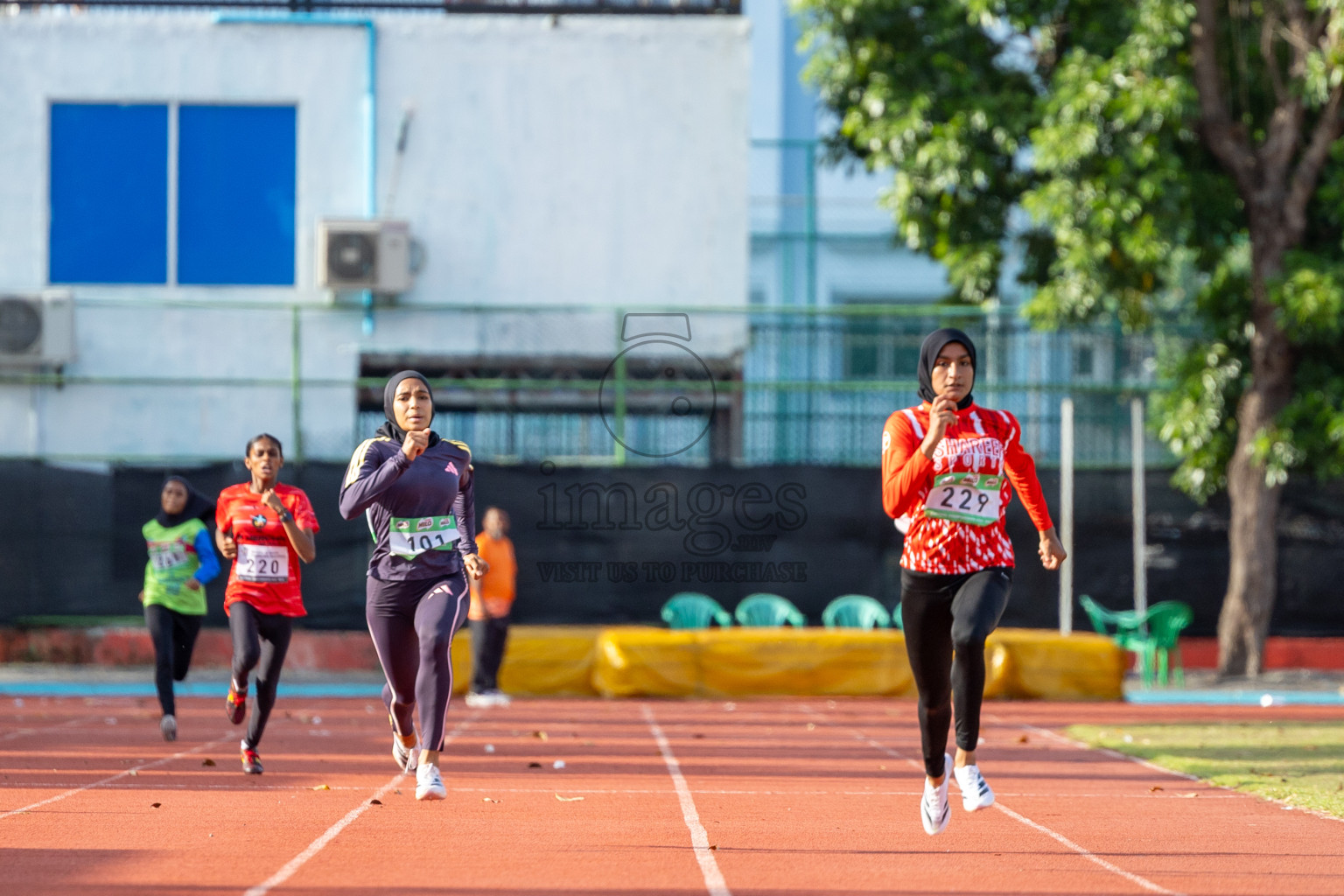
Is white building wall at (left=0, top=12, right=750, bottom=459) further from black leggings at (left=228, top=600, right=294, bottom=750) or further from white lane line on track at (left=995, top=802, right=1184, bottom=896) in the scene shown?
white lane line on track at (left=995, top=802, right=1184, bottom=896)

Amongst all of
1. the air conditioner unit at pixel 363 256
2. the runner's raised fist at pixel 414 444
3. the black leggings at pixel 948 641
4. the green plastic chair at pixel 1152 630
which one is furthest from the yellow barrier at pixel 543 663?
the black leggings at pixel 948 641

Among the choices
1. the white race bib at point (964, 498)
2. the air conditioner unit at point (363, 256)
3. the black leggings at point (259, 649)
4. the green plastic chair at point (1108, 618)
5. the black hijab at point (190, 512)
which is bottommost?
the green plastic chair at point (1108, 618)

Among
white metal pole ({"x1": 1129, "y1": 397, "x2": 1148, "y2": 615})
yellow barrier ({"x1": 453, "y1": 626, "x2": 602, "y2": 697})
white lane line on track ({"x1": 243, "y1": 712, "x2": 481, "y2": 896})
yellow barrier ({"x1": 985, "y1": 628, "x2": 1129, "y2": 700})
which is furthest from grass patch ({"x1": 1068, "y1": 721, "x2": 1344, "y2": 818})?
yellow barrier ({"x1": 453, "y1": 626, "x2": 602, "y2": 697})

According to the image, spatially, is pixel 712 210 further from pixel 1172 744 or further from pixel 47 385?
pixel 1172 744

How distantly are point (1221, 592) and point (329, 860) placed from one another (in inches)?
558

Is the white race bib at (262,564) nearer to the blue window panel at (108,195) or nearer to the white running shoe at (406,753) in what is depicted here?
the white running shoe at (406,753)

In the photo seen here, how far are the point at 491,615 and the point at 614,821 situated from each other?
8052 mm

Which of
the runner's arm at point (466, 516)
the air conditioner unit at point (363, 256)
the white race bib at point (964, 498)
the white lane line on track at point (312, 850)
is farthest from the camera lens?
the air conditioner unit at point (363, 256)

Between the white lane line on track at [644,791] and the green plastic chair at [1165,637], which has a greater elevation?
the white lane line on track at [644,791]

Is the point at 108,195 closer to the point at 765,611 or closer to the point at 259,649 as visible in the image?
the point at 765,611

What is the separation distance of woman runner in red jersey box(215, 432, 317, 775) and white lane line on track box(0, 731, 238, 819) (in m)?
0.74

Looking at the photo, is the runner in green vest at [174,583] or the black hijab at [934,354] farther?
the runner in green vest at [174,583]

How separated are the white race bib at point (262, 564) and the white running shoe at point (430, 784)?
211 centimetres

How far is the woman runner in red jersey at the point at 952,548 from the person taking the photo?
684cm
